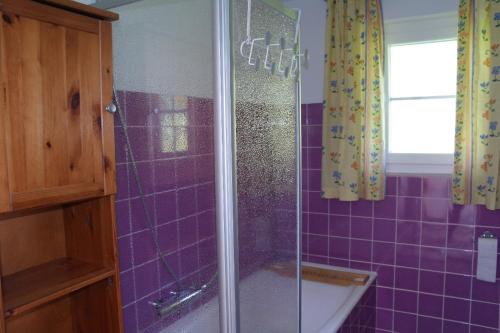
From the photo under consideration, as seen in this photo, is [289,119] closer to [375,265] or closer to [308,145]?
[308,145]

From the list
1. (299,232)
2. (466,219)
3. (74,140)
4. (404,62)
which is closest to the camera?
(74,140)

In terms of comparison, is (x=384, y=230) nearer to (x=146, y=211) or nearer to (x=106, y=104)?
(x=146, y=211)

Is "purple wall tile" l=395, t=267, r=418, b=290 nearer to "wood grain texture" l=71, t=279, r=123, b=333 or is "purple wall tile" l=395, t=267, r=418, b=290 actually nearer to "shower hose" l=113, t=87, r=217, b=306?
"shower hose" l=113, t=87, r=217, b=306

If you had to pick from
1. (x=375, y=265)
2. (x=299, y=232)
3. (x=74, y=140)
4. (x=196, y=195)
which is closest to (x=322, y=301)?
(x=375, y=265)

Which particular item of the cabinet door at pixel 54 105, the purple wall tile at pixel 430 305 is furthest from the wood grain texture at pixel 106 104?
the purple wall tile at pixel 430 305

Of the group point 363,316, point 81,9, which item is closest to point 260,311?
point 81,9

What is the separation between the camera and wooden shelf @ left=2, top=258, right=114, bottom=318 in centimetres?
109

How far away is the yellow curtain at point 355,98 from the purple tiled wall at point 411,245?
0.46 feet

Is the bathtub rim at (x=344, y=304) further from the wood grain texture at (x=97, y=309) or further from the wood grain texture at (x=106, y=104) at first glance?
the wood grain texture at (x=106, y=104)

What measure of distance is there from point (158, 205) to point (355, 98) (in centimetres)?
138

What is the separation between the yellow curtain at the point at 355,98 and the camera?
2.40m

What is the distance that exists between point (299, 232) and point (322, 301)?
3.53ft

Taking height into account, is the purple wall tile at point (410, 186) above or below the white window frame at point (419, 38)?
below

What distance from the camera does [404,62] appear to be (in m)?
2.50
